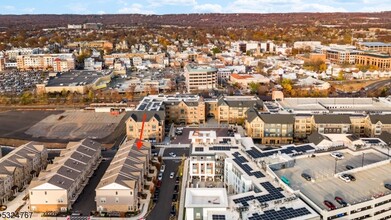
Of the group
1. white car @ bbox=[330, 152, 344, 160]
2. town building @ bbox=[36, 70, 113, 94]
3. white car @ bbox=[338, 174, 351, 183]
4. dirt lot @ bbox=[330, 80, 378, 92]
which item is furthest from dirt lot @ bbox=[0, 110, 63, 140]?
dirt lot @ bbox=[330, 80, 378, 92]

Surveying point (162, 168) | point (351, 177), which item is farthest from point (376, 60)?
point (351, 177)

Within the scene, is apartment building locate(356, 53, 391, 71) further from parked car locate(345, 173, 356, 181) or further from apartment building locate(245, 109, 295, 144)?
parked car locate(345, 173, 356, 181)

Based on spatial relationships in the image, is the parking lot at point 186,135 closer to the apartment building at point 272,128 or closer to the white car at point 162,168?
the apartment building at point 272,128

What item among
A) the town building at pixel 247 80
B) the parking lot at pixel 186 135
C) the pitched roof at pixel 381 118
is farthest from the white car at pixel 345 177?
the town building at pixel 247 80

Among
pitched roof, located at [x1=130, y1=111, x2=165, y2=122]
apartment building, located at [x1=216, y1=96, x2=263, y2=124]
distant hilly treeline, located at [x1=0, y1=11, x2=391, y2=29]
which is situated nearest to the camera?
pitched roof, located at [x1=130, y1=111, x2=165, y2=122]

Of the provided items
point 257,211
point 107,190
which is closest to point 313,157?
point 257,211

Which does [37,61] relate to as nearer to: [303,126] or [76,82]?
[76,82]
